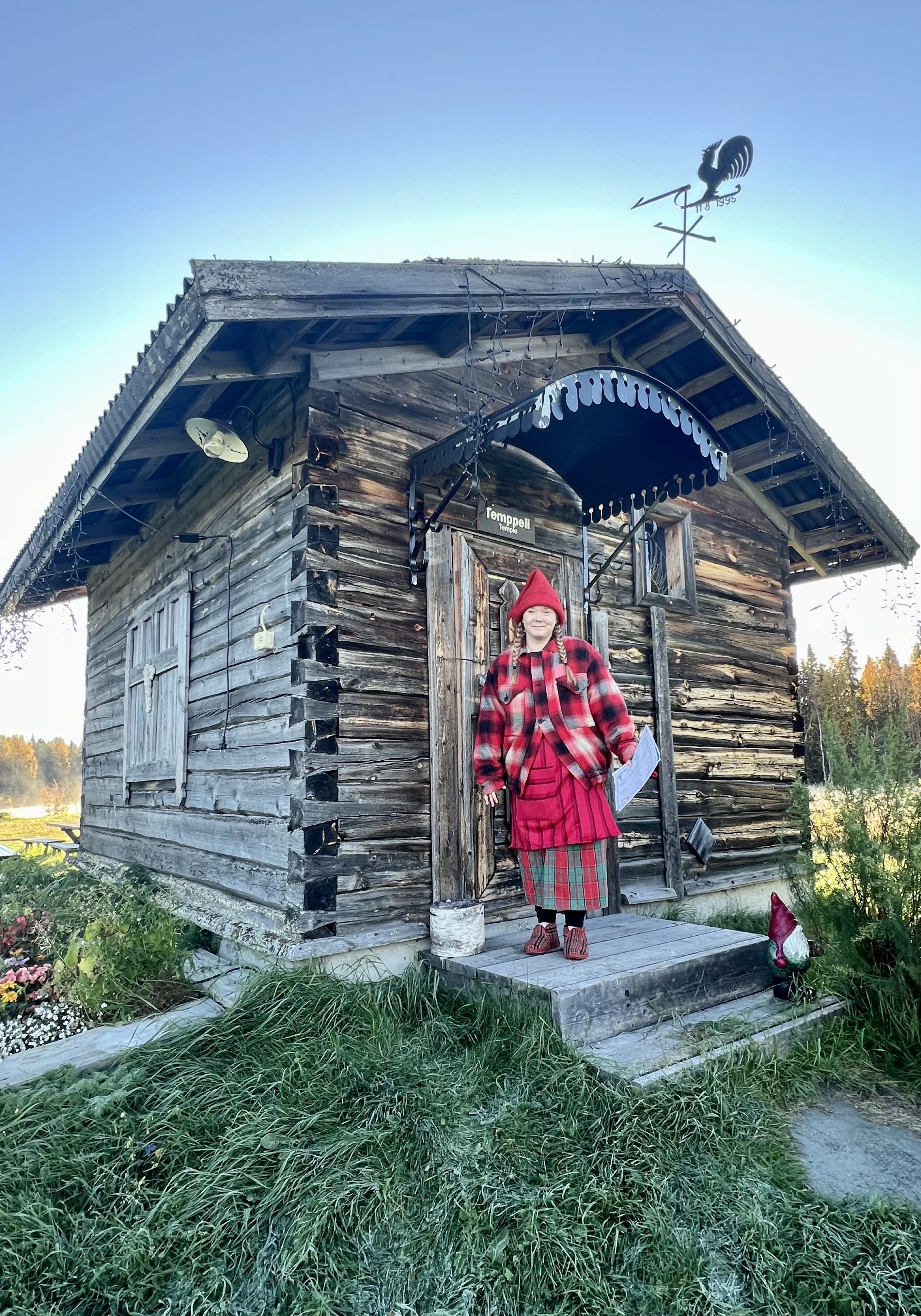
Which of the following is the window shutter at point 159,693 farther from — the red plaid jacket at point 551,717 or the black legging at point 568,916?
the black legging at point 568,916

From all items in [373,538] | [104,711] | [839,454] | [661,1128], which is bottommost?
[661,1128]

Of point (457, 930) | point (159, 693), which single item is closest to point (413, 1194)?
point (457, 930)

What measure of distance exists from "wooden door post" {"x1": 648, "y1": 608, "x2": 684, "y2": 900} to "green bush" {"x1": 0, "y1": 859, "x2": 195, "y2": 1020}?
3673mm

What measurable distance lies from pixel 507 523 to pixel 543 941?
2596 mm

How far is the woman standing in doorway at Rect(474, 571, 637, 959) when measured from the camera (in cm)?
394

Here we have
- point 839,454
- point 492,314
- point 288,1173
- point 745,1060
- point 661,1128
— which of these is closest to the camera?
point 288,1173

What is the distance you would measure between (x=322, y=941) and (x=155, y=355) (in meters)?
3.12

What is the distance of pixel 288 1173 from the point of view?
93.4 inches

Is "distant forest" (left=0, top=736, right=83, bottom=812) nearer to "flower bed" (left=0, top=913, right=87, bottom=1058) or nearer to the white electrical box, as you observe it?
"flower bed" (left=0, top=913, right=87, bottom=1058)

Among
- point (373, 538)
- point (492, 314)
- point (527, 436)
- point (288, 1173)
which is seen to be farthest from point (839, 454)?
point (288, 1173)

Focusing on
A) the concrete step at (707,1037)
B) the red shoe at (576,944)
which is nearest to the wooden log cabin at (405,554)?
the red shoe at (576,944)

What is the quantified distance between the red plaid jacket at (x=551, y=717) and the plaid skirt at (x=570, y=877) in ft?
1.19

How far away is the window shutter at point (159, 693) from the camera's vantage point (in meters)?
5.57

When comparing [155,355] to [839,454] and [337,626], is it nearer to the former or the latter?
[337,626]
